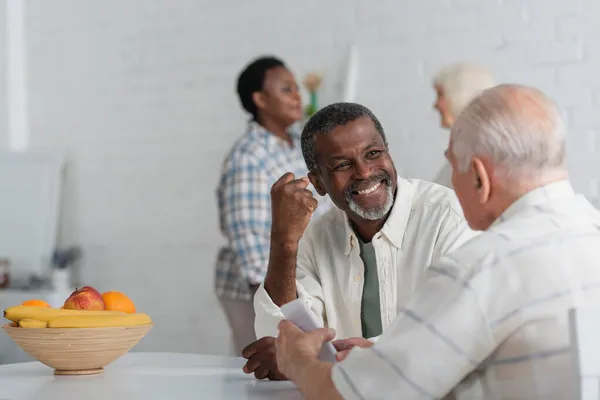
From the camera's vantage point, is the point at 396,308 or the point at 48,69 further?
the point at 48,69

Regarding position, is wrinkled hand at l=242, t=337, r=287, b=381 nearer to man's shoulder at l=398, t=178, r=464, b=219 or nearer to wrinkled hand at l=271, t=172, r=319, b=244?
wrinkled hand at l=271, t=172, r=319, b=244

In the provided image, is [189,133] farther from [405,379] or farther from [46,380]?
[405,379]

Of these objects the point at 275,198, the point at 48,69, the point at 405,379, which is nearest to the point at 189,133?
the point at 48,69

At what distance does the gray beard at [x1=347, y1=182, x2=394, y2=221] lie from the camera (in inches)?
86.5

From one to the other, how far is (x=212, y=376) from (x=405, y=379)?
27.7 inches

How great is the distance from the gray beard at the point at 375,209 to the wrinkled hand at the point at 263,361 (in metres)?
0.44

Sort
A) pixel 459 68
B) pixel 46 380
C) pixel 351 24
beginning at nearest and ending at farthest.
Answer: pixel 46 380 < pixel 459 68 < pixel 351 24

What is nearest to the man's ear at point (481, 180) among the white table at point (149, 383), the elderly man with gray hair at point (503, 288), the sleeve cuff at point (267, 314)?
the elderly man with gray hair at point (503, 288)

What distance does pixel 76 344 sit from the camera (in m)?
1.94

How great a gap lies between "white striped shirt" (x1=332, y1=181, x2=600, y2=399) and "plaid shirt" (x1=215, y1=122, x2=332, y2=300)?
1.96 m

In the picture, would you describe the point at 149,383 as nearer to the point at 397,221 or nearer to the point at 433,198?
the point at 397,221

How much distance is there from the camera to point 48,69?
505 centimetres

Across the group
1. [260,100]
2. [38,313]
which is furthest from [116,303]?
[260,100]

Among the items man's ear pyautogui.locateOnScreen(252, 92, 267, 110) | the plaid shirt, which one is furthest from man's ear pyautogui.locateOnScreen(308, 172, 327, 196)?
man's ear pyautogui.locateOnScreen(252, 92, 267, 110)
